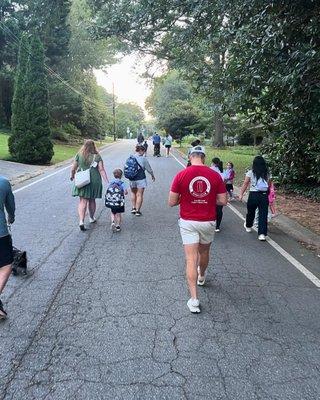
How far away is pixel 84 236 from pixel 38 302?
3.04 meters

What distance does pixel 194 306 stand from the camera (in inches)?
187

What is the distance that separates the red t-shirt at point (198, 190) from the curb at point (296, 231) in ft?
11.9

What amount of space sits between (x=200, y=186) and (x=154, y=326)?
1.59 m

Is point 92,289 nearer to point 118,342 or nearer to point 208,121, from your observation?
point 118,342

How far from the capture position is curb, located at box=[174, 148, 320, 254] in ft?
26.7

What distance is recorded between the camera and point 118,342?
4.02 metres

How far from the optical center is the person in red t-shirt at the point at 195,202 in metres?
4.72

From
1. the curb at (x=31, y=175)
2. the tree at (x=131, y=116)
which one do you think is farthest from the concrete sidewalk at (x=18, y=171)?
the tree at (x=131, y=116)

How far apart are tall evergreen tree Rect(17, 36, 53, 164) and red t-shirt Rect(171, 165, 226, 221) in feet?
58.0

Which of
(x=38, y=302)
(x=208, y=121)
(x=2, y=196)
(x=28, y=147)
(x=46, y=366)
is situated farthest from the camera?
(x=208, y=121)

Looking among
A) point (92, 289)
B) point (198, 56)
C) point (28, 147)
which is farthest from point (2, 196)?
point (198, 56)

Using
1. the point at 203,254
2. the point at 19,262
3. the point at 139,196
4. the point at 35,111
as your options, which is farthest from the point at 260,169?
the point at 35,111

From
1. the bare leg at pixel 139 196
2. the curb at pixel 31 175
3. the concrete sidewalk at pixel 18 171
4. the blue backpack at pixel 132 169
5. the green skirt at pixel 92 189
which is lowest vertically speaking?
the curb at pixel 31 175

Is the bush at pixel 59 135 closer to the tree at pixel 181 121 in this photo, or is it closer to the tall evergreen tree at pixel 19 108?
the tree at pixel 181 121
